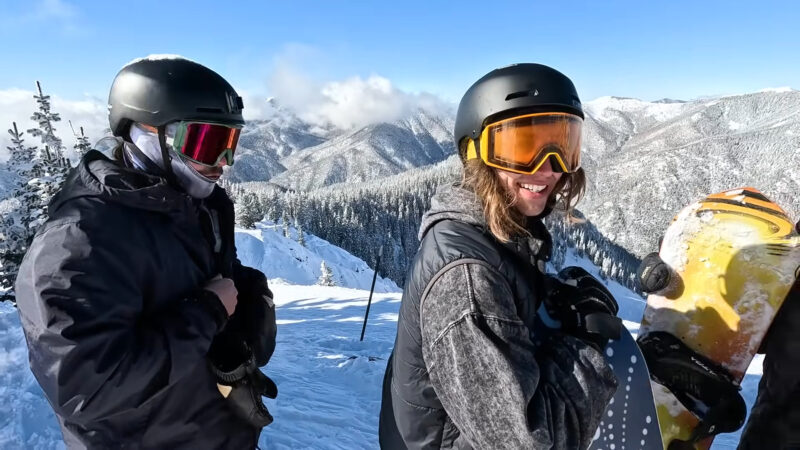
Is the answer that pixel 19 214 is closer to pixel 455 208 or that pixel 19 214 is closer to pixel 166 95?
pixel 166 95

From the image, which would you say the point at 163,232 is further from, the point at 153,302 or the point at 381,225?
the point at 381,225

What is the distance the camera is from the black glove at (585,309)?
1.75 meters

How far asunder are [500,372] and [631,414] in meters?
1.23

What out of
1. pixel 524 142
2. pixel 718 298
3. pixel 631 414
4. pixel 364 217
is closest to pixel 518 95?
pixel 524 142

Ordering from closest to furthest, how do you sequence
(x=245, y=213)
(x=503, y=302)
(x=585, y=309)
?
(x=503, y=302) → (x=585, y=309) → (x=245, y=213)

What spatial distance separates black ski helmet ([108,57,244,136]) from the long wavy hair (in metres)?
1.43

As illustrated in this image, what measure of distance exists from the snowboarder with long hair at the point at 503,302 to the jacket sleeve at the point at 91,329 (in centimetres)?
105

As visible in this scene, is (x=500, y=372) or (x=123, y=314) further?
(x=123, y=314)

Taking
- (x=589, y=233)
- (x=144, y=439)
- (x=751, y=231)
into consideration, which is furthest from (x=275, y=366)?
(x=589, y=233)

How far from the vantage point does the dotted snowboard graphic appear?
2111mm

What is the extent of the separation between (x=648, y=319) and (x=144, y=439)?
3190mm

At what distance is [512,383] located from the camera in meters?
1.43

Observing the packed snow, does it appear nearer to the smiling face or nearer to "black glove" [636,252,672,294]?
"black glove" [636,252,672,294]

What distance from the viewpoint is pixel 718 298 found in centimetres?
282
